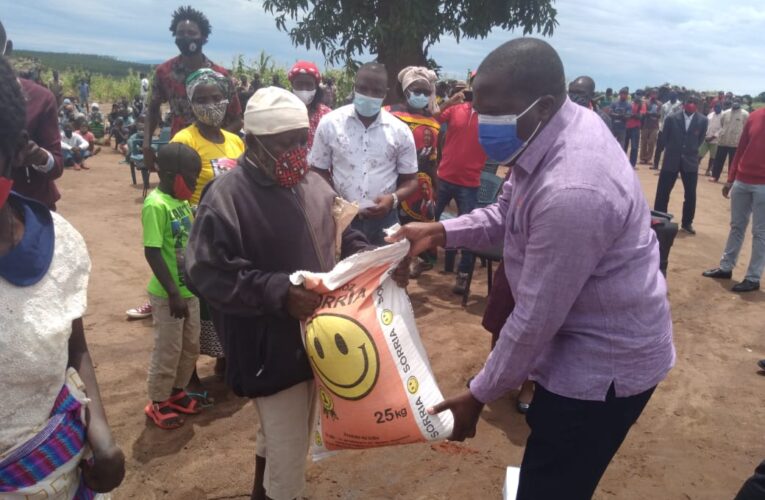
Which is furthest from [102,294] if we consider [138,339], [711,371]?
[711,371]

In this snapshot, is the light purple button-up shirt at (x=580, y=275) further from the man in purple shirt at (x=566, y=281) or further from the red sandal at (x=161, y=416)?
the red sandal at (x=161, y=416)

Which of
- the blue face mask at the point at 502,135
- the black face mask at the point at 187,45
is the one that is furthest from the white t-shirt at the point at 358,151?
the blue face mask at the point at 502,135

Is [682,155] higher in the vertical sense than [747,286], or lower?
higher

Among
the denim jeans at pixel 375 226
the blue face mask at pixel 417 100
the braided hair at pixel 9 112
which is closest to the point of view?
the braided hair at pixel 9 112

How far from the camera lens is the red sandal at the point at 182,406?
368 centimetres

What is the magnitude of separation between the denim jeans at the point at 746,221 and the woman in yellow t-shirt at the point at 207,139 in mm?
5954

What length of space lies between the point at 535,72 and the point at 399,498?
2.32m

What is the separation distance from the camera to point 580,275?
1636 millimetres

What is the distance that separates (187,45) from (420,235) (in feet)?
11.3

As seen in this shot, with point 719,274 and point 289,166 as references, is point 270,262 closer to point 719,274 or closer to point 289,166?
point 289,166

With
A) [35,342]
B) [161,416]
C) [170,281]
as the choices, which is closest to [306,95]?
[170,281]

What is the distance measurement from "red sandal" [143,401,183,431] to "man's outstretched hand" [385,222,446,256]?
2118 mm

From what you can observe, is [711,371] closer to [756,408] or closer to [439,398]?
[756,408]

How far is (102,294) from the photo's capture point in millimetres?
5738
